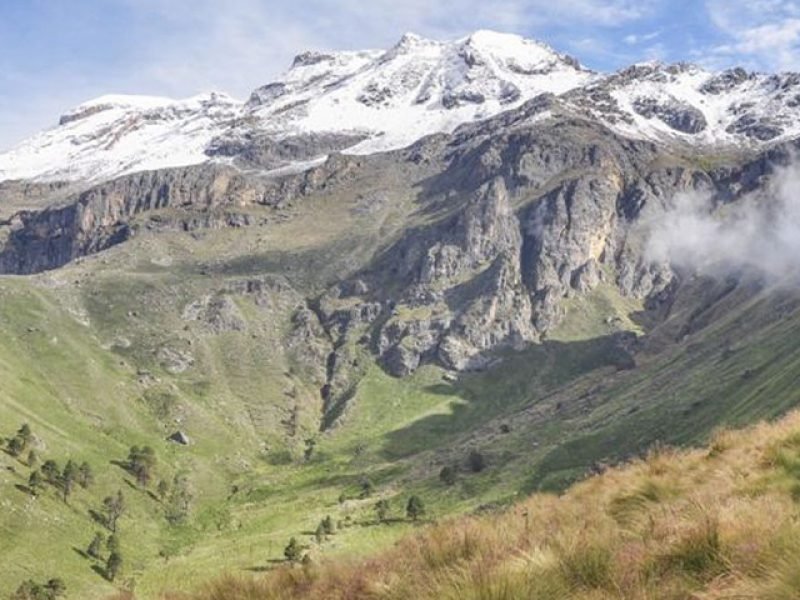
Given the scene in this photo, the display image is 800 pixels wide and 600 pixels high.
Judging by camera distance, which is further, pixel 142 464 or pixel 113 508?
pixel 142 464

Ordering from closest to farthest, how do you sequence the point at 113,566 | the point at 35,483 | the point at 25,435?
the point at 113,566
the point at 35,483
the point at 25,435

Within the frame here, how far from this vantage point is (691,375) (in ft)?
638

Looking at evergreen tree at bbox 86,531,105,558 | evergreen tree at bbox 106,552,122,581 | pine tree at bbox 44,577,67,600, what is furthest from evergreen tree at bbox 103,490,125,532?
pine tree at bbox 44,577,67,600

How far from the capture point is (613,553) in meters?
10.6

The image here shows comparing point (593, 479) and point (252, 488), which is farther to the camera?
point (252, 488)

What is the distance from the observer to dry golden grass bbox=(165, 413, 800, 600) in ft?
29.8

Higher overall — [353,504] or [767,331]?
[767,331]

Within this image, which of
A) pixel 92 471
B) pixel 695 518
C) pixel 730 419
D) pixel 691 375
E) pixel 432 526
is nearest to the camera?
pixel 695 518

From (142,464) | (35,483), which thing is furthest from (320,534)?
(142,464)

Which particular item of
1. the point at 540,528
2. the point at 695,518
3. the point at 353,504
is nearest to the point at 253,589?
the point at 540,528

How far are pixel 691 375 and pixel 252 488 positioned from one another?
356 ft

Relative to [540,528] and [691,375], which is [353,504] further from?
[540,528]

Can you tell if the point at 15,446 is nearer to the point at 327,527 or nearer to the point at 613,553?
the point at 327,527

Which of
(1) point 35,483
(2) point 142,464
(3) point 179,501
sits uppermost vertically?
(1) point 35,483
